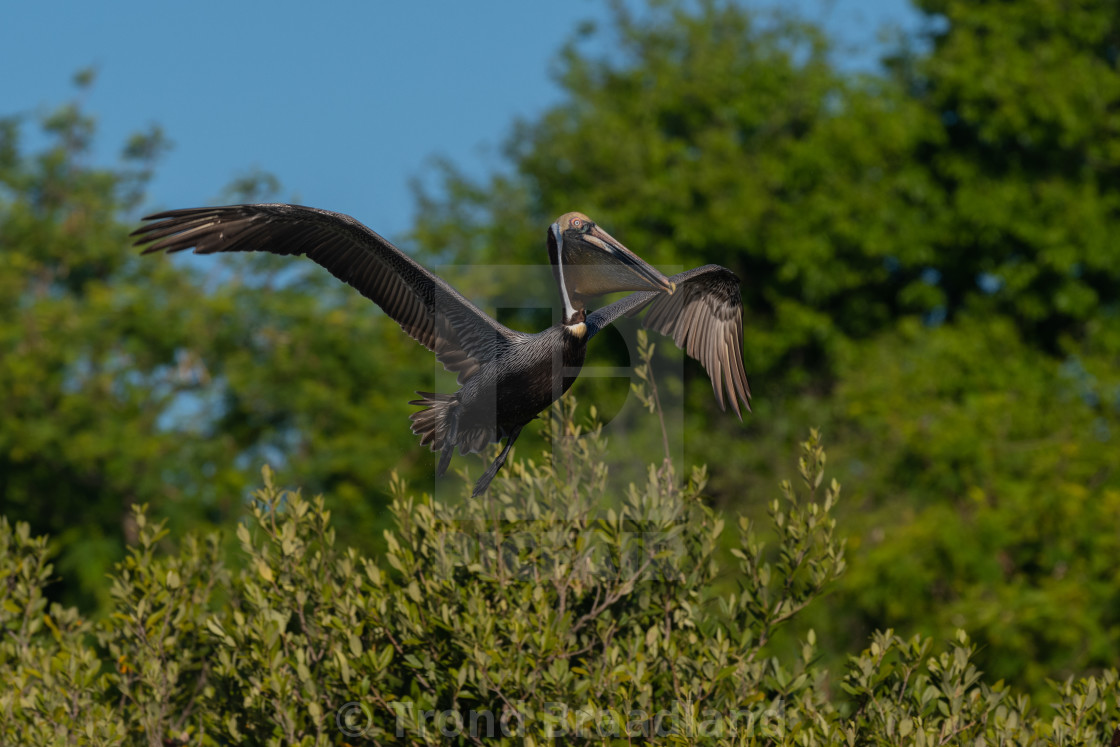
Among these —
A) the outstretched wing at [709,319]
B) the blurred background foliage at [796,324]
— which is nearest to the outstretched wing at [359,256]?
the outstretched wing at [709,319]

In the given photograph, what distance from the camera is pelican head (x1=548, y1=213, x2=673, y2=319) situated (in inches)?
243

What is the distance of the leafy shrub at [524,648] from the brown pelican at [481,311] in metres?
0.92

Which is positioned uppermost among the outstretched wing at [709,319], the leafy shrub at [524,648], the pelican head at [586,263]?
the outstretched wing at [709,319]

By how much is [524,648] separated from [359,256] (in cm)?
255

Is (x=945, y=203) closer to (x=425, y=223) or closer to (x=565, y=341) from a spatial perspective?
(x=425, y=223)

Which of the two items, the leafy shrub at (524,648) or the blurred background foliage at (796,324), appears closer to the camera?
the leafy shrub at (524,648)

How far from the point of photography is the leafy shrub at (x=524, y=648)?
7199 millimetres

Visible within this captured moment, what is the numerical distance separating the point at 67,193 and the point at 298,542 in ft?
84.7

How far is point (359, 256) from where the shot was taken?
7.77m

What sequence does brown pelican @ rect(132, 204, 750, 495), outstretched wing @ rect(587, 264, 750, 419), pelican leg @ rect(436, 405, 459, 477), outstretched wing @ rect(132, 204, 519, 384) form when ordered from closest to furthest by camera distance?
1. brown pelican @ rect(132, 204, 750, 495)
2. pelican leg @ rect(436, 405, 459, 477)
3. outstretched wing @ rect(132, 204, 519, 384)
4. outstretched wing @ rect(587, 264, 750, 419)

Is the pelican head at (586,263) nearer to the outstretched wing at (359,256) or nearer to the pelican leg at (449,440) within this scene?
the outstretched wing at (359,256)

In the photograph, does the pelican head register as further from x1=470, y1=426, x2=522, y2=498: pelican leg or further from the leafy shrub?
the leafy shrub

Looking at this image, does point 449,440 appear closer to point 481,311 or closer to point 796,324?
point 481,311

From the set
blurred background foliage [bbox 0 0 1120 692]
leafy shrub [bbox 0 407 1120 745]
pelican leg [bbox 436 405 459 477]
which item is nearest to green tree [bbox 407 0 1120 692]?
blurred background foliage [bbox 0 0 1120 692]
